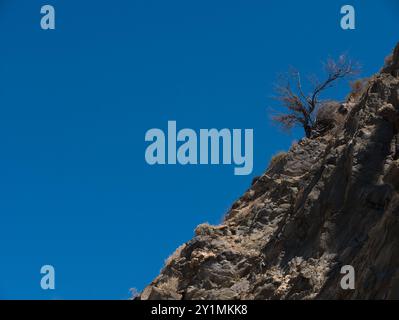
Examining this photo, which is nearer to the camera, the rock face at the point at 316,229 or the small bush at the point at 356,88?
the rock face at the point at 316,229

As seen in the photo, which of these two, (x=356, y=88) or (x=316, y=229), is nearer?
(x=316, y=229)

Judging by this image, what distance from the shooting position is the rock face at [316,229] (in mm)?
21609

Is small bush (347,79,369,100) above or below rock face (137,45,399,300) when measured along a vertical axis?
above

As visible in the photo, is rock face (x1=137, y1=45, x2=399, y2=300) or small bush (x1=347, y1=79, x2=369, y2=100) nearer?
rock face (x1=137, y1=45, x2=399, y2=300)

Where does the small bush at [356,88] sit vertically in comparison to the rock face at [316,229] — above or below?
above

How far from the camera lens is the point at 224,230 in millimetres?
30078

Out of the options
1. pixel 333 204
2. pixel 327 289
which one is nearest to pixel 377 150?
pixel 333 204

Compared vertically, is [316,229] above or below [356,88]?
below

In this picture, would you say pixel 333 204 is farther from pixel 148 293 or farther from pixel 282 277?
pixel 148 293

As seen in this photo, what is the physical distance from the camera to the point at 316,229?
83.8ft

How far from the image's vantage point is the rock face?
21.6m

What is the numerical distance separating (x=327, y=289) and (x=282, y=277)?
2789 mm
